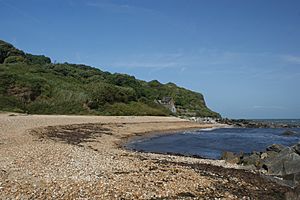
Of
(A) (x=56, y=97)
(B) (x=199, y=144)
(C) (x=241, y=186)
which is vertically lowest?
(B) (x=199, y=144)

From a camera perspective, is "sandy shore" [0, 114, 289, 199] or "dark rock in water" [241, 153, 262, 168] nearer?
"sandy shore" [0, 114, 289, 199]

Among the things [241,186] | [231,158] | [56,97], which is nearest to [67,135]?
[231,158]

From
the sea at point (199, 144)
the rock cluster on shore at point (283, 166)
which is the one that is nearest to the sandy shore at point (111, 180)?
the rock cluster on shore at point (283, 166)

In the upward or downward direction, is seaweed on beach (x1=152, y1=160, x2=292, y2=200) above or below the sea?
above

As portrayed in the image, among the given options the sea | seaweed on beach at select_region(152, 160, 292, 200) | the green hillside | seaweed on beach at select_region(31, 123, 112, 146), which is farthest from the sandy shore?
the green hillside

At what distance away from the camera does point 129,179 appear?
33.6ft

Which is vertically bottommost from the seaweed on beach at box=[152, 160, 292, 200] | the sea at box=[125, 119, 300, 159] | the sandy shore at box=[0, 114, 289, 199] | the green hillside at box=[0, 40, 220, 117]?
the sea at box=[125, 119, 300, 159]

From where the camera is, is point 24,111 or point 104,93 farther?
point 104,93

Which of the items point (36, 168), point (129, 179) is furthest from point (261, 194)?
point (36, 168)

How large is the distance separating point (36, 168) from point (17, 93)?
44270mm

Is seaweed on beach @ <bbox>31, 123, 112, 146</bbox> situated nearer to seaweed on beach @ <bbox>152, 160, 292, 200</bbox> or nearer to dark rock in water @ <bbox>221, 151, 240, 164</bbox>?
dark rock in water @ <bbox>221, 151, 240, 164</bbox>

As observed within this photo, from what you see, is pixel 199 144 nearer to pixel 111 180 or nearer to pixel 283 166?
pixel 283 166

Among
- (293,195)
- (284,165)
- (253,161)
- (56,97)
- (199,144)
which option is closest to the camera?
(293,195)

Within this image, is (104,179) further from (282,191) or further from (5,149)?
(5,149)
